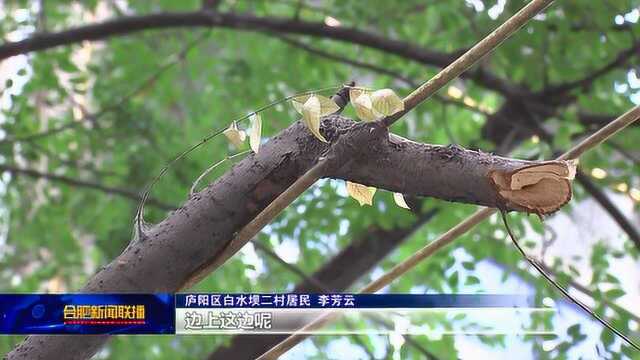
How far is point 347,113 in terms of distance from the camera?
47.0 inches

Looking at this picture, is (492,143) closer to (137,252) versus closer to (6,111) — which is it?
(6,111)

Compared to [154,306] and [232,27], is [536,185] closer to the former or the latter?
[154,306]

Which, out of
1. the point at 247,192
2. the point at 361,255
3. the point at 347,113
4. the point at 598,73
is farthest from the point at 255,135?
the point at 361,255

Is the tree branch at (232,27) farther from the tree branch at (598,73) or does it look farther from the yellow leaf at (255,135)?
the yellow leaf at (255,135)

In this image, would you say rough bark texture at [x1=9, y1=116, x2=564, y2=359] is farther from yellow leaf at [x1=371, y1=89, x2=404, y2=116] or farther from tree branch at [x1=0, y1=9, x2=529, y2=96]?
tree branch at [x1=0, y1=9, x2=529, y2=96]

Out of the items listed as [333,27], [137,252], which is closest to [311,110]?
[137,252]

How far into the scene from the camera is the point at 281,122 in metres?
1.50

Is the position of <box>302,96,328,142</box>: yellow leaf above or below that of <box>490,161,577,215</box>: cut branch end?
above

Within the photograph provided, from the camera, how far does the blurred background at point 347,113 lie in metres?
1.36

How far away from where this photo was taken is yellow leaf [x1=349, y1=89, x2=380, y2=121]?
0.54 meters

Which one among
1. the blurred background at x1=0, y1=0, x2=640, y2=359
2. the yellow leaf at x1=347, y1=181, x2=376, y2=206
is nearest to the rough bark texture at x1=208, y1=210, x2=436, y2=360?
the blurred background at x1=0, y1=0, x2=640, y2=359

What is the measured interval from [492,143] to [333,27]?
0.37 metres

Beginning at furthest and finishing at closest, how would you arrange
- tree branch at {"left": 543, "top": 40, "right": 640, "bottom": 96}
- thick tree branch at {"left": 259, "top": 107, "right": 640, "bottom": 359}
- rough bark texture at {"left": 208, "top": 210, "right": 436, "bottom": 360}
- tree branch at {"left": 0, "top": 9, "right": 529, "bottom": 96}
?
rough bark texture at {"left": 208, "top": 210, "right": 436, "bottom": 360} → tree branch at {"left": 0, "top": 9, "right": 529, "bottom": 96} → tree branch at {"left": 543, "top": 40, "right": 640, "bottom": 96} → thick tree branch at {"left": 259, "top": 107, "right": 640, "bottom": 359}

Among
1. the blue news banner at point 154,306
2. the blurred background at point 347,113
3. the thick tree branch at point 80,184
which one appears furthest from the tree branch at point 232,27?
the blue news banner at point 154,306
